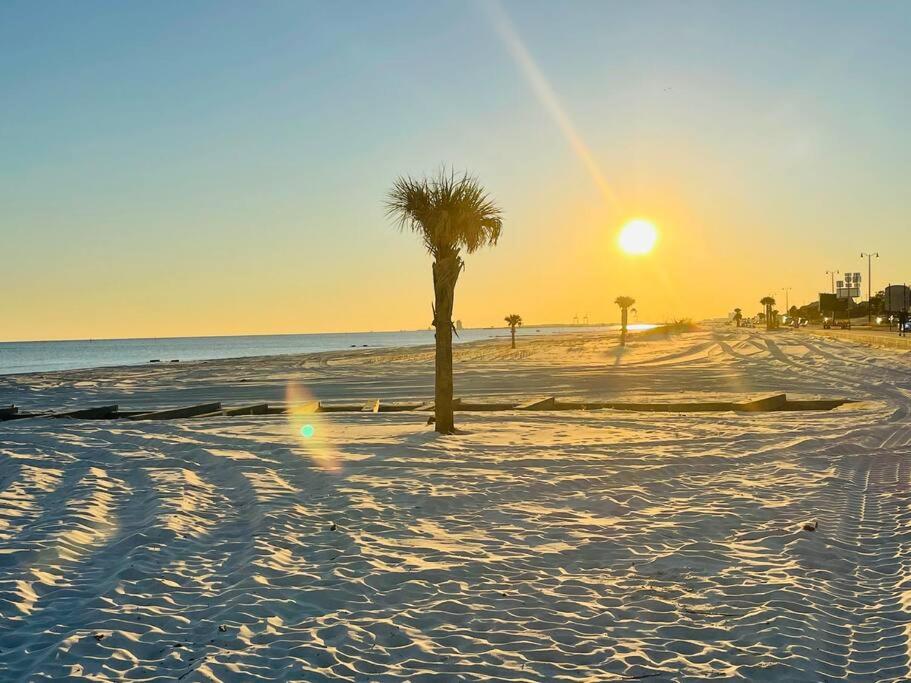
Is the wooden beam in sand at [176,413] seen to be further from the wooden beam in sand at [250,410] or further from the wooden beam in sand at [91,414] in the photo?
the wooden beam in sand at [91,414]

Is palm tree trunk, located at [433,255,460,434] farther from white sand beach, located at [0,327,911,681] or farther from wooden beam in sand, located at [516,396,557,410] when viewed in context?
wooden beam in sand, located at [516,396,557,410]

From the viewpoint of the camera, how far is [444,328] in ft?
47.4

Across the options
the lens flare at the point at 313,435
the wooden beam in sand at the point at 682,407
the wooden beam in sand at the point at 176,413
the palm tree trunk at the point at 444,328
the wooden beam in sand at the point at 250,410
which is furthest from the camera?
the wooden beam in sand at the point at 250,410

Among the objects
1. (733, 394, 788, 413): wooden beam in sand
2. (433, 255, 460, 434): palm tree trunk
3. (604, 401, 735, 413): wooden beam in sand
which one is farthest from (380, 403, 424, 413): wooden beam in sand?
(733, 394, 788, 413): wooden beam in sand

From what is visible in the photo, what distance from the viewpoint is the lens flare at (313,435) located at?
11.4m

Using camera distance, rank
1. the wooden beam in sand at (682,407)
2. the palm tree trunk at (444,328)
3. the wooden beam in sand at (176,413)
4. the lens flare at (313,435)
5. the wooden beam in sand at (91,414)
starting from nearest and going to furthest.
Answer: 1. the lens flare at (313,435)
2. the palm tree trunk at (444,328)
3. the wooden beam in sand at (682,407)
4. the wooden beam in sand at (176,413)
5. the wooden beam in sand at (91,414)

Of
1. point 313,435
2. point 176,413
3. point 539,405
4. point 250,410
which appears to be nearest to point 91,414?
point 176,413

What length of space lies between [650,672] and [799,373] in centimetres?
3125

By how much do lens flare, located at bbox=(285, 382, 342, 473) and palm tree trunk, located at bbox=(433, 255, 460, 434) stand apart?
7.87 ft

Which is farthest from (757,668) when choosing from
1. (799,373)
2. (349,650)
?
(799,373)

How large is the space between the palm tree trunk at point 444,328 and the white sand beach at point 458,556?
60 centimetres

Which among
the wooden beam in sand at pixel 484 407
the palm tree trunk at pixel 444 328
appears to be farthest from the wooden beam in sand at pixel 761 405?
the palm tree trunk at pixel 444 328

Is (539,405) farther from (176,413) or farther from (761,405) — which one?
(176,413)

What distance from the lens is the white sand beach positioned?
4.72 meters
